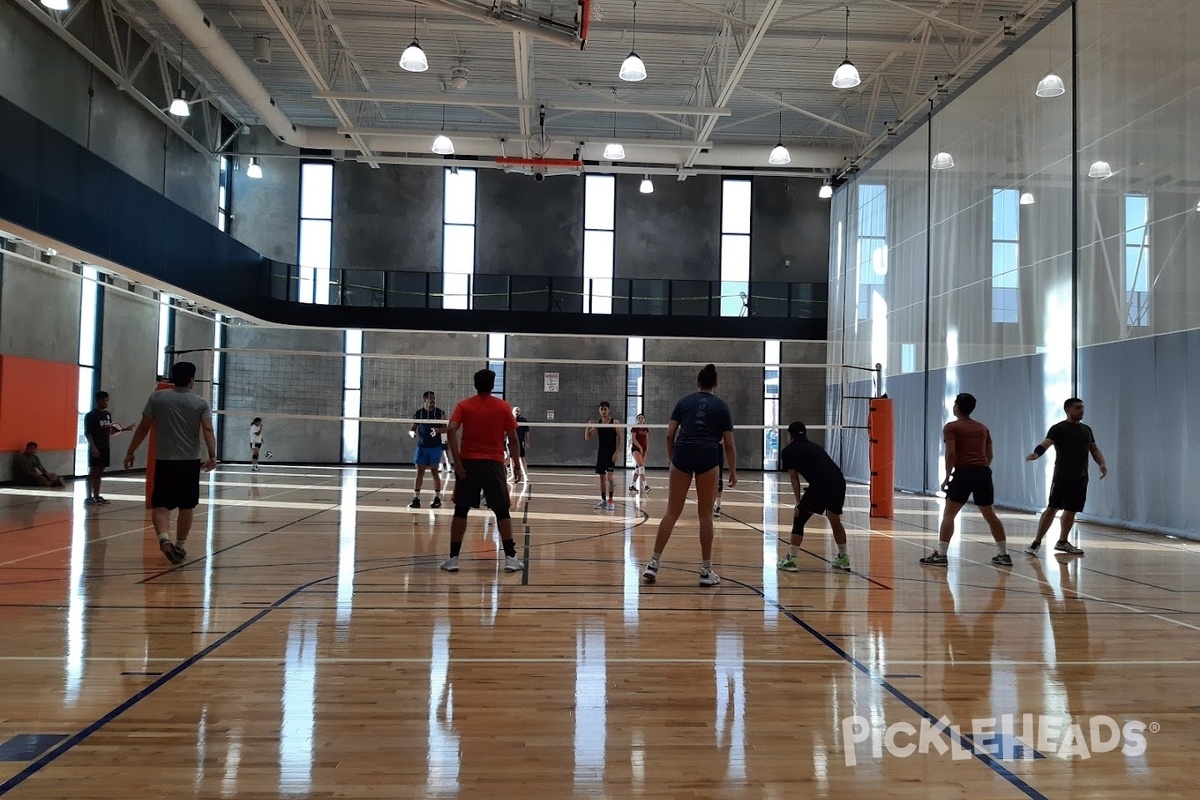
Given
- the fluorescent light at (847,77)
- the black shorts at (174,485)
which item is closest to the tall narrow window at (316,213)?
the fluorescent light at (847,77)

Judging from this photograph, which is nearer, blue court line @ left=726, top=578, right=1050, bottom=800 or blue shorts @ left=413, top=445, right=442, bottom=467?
blue court line @ left=726, top=578, right=1050, bottom=800

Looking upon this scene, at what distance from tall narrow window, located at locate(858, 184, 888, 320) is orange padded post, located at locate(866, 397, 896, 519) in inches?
330

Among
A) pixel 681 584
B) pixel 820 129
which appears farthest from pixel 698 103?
pixel 681 584

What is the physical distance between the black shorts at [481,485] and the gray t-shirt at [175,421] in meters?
2.09

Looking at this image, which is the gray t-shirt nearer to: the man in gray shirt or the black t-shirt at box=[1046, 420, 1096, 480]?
the man in gray shirt

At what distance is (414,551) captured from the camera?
8391mm

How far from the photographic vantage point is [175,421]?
23.9 ft

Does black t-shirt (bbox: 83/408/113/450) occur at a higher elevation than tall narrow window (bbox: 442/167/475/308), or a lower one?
lower

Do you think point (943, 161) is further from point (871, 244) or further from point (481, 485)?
point (481, 485)

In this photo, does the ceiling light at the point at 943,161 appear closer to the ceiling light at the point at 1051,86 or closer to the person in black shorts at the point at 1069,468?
the ceiling light at the point at 1051,86

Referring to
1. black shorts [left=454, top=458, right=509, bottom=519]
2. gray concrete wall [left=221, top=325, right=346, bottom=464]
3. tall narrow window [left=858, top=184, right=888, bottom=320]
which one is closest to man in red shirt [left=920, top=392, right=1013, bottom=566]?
black shorts [left=454, top=458, right=509, bottom=519]

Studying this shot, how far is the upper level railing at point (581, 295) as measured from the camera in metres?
24.2

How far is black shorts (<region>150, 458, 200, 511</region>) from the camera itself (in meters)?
7.26

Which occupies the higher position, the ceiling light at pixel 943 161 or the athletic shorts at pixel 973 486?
the ceiling light at pixel 943 161
